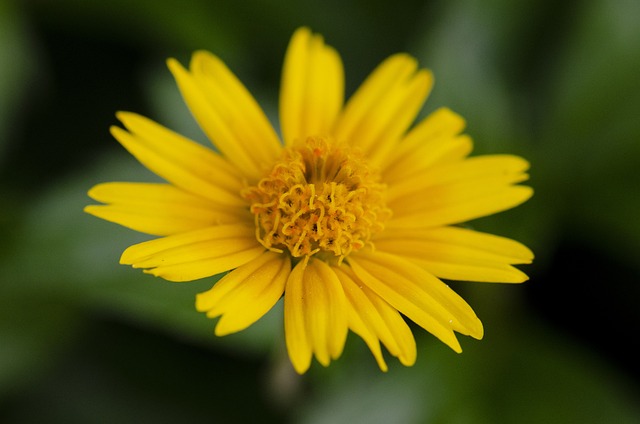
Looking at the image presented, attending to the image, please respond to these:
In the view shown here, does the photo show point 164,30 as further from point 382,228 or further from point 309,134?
point 382,228

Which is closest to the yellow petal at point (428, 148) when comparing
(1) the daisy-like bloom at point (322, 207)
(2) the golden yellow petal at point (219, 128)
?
(1) the daisy-like bloom at point (322, 207)

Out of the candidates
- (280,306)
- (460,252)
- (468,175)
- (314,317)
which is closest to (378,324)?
(314,317)

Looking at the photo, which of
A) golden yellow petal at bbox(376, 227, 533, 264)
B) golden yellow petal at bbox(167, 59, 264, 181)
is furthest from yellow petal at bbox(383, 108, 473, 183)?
golden yellow petal at bbox(167, 59, 264, 181)

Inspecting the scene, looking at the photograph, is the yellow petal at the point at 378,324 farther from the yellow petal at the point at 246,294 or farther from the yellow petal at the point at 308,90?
the yellow petal at the point at 308,90

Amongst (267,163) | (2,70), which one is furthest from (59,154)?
(267,163)

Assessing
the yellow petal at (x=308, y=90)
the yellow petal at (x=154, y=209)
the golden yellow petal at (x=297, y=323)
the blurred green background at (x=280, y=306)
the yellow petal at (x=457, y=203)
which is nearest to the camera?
the golden yellow petal at (x=297, y=323)

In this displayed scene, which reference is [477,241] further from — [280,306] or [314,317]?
[280,306]

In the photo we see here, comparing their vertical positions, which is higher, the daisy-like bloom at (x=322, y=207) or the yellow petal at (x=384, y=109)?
the yellow petal at (x=384, y=109)
